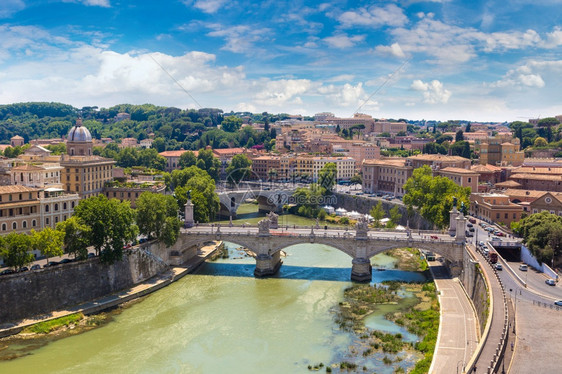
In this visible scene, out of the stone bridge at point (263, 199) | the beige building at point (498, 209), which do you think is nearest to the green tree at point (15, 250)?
the beige building at point (498, 209)

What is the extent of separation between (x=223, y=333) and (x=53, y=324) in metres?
9.75

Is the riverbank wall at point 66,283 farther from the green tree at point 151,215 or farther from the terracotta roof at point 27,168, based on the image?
the terracotta roof at point 27,168

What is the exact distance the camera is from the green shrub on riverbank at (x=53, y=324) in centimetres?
3306

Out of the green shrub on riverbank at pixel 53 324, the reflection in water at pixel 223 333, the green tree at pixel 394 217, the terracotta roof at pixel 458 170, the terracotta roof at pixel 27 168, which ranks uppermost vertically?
the terracotta roof at pixel 27 168

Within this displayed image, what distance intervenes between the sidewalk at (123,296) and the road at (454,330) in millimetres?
19185

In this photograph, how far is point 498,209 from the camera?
55094 mm

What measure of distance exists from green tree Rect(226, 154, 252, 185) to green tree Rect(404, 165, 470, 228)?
42052 millimetres

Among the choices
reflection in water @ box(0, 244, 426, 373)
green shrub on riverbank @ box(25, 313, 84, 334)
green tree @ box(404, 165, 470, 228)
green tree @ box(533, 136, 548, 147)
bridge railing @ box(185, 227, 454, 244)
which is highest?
green tree @ box(533, 136, 548, 147)

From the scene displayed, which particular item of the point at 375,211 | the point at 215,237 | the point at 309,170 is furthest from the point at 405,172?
the point at 215,237

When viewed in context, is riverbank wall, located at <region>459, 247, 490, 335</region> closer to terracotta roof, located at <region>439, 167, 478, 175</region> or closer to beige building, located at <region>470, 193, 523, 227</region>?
beige building, located at <region>470, 193, 523, 227</region>

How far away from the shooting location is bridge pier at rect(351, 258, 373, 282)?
44256 millimetres

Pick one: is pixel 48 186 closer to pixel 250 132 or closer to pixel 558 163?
pixel 558 163

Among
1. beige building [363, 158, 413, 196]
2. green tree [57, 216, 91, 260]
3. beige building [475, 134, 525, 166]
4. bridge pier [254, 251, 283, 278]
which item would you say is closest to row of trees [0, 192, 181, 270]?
green tree [57, 216, 91, 260]

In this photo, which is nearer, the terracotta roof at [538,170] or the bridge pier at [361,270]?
the bridge pier at [361,270]
